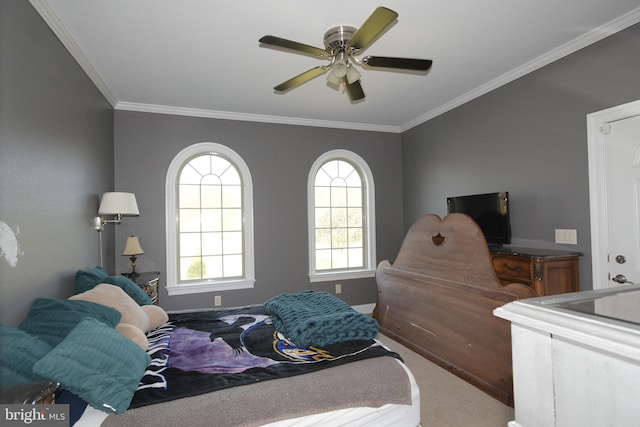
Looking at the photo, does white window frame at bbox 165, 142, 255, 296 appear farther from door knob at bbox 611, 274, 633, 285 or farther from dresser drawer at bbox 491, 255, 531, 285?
door knob at bbox 611, 274, 633, 285

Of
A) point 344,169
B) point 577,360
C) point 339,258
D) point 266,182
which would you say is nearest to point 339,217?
point 339,258

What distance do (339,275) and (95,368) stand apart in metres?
3.56

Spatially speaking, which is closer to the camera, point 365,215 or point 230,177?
point 230,177

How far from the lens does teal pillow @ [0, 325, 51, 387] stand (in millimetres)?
1252

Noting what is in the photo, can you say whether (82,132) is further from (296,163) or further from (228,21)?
(296,163)

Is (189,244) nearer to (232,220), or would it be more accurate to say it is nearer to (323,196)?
(232,220)

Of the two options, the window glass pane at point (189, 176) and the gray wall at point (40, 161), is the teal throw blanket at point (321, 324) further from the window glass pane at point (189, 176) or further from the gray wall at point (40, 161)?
the window glass pane at point (189, 176)

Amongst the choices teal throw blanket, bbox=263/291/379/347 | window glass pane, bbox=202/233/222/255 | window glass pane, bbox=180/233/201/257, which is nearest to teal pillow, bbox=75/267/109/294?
teal throw blanket, bbox=263/291/379/347

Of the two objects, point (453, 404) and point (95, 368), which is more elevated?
point (95, 368)

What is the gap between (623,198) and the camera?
2443 millimetres

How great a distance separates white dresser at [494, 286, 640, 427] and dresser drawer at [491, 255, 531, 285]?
1843 mm

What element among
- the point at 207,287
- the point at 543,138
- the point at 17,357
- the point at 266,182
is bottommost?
the point at 207,287

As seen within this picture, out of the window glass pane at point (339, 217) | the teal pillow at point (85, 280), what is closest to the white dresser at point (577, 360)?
the teal pillow at point (85, 280)

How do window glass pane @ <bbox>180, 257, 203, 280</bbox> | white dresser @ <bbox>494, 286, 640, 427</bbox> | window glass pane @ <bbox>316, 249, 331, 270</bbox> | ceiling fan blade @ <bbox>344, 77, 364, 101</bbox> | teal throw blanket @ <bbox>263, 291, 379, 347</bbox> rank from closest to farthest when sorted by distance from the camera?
1. white dresser @ <bbox>494, 286, 640, 427</bbox>
2. teal throw blanket @ <bbox>263, 291, 379, 347</bbox>
3. ceiling fan blade @ <bbox>344, 77, 364, 101</bbox>
4. window glass pane @ <bbox>180, 257, 203, 280</bbox>
5. window glass pane @ <bbox>316, 249, 331, 270</bbox>
